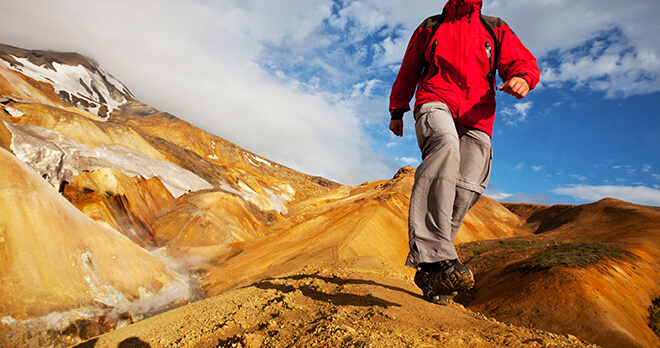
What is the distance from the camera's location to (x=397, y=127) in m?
3.35

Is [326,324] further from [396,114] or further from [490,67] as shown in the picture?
[490,67]

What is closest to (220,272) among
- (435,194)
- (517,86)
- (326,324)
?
(326,324)

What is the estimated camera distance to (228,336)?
100 inches

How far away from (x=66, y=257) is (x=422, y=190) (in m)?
8.13

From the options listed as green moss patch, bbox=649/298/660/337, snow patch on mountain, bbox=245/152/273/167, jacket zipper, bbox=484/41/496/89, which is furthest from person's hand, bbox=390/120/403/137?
snow patch on mountain, bbox=245/152/273/167

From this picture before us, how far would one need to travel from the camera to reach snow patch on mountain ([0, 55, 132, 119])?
195ft

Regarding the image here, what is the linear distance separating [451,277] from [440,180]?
69 centimetres

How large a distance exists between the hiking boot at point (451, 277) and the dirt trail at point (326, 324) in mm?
308

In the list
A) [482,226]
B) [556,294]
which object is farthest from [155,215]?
[482,226]

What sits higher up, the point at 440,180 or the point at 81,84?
the point at 81,84

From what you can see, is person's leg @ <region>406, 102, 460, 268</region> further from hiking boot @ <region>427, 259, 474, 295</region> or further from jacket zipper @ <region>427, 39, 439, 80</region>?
jacket zipper @ <region>427, 39, 439, 80</region>

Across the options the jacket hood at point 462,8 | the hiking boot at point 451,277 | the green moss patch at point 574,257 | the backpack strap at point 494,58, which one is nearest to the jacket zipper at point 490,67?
the backpack strap at point 494,58

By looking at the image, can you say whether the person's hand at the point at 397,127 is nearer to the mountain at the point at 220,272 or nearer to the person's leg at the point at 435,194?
the person's leg at the point at 435,194

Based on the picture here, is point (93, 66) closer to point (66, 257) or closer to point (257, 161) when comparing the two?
point (257, 161)
